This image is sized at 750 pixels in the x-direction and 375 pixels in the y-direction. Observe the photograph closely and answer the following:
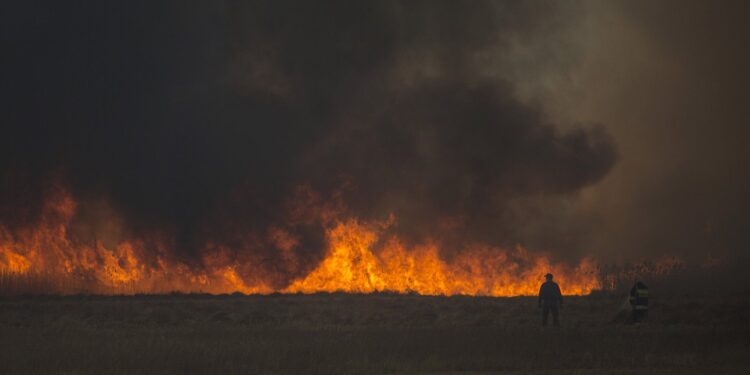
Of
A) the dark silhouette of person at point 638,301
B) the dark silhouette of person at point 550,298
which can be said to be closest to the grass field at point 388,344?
the dark silhouette of person at point 638,301

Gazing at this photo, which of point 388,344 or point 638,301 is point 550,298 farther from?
point 388,344

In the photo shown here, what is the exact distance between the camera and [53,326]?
35.6 m

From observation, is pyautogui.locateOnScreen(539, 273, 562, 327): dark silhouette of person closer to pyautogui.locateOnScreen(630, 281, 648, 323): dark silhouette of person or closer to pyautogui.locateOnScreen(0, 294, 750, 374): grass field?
pyautogui.locateOnScreen(0, 294, 750, 374): grass field

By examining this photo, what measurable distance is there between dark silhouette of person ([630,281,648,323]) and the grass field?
77 cm

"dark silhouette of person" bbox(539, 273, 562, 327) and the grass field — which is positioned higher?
"dark silhouette of person" bbox(539, 273, 562, 327)

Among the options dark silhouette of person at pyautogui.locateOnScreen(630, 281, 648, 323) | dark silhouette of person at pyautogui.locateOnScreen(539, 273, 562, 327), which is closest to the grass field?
dark silhouette of person at pyautogui.locateOnScreen(630, 281, 648, 323)

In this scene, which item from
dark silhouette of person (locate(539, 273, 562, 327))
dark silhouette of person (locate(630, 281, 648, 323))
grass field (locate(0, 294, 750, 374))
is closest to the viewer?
grass field (locate(0, 294, 750, 374))

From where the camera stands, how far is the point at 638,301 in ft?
106

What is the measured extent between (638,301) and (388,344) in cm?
1190

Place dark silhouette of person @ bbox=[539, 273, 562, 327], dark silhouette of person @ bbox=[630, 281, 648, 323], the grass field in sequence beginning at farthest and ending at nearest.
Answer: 1. dark silhouette of person @ bbox=[630, 281, 648, 323]
2. dark silhouette of person @ bbox=[539, 273, 562, 327]
3. the grass field

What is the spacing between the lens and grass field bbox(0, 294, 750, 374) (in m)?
20.1

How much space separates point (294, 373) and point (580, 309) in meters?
25.6

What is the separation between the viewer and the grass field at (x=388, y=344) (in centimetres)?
2012

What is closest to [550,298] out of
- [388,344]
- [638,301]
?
[638,301]
